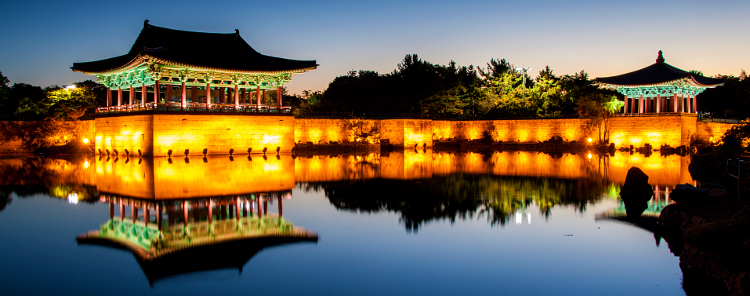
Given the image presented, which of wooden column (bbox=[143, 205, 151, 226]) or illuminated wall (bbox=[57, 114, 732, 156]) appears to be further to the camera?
illuminated wall (bbox=[57, 114, 732, 156])

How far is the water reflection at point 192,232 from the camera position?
6992 mm

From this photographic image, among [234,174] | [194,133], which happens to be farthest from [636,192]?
[194,133]

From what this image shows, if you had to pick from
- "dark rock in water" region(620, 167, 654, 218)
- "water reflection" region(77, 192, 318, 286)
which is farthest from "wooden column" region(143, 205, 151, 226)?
"dark rock in water" region(620, 167, 654, 218)

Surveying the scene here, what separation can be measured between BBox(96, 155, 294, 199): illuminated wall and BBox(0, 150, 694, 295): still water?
0.09 m

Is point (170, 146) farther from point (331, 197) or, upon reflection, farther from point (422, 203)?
point (422, 203)

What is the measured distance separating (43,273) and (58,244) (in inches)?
69.0

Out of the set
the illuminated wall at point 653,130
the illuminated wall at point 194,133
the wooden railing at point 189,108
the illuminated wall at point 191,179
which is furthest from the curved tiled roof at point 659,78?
the illuminated wall at point 191,179

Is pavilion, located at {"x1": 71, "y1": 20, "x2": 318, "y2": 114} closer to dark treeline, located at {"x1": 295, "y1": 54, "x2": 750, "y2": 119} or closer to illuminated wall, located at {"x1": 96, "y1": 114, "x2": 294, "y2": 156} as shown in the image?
illuminated wall, located at {"x1": 96, "y1": 114, "x2": 294, "y2": 156}

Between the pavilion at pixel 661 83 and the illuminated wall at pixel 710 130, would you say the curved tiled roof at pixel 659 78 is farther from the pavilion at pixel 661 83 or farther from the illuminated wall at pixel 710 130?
the illuminated wall at pixel 710 130

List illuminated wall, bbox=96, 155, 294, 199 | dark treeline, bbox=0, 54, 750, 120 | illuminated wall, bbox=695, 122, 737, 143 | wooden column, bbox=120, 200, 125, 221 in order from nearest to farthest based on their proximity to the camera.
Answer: wooden column, bbox=120, 200, 125, 221
illuminated wall, bbox=96, 155, 294, 199
illuminated wall, bbox=695, 122, 737, 143
dark treeline, bbox=0, 54, 750, 120

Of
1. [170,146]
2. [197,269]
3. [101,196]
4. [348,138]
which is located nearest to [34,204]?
[101,196]

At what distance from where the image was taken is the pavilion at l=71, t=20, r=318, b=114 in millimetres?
25891

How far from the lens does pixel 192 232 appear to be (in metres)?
8.70

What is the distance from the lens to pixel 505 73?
4244 centimetres
